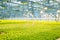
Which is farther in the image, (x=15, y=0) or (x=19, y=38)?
(x=15, y=0)

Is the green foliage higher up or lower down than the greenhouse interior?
lower down

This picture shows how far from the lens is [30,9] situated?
4234mm

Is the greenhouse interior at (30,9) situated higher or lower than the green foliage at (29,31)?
higher

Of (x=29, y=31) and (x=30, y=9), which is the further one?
(x=30, y=9)

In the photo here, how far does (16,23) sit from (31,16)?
0.35m

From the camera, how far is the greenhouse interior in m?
4.20

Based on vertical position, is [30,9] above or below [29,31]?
above

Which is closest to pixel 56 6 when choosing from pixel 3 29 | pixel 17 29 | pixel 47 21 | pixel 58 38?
pixel 47 21

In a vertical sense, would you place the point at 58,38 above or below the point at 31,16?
below

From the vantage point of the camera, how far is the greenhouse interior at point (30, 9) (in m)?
4.20

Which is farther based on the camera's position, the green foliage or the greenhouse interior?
the greenhouse interior

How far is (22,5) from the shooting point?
4.24 meters

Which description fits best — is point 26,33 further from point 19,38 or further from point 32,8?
point 32,8

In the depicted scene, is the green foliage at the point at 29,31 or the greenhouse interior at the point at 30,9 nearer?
the green foliage at the point at 29,31
